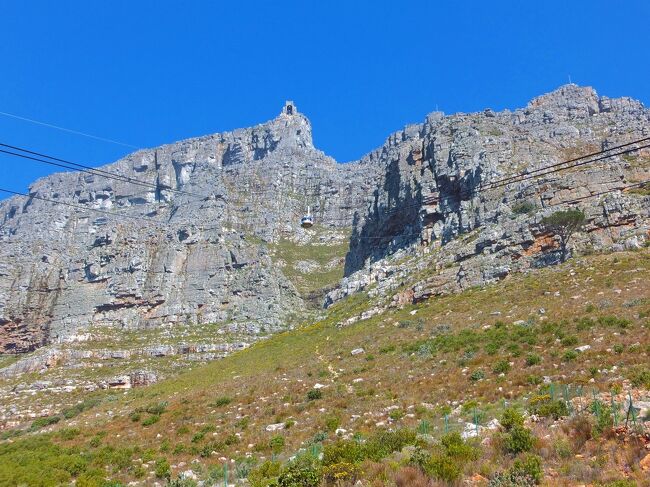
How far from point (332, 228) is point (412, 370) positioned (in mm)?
120316

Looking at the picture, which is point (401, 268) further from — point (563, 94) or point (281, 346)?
point (563, 94)

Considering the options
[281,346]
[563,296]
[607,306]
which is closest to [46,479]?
[607,306]

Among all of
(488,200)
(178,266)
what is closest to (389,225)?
(488,200)

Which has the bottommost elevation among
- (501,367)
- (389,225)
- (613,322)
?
(501,367)

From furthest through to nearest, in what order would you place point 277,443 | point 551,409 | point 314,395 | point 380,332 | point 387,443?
point 380,332
point 314,395
point 277,443
point 387,443
point 551,409

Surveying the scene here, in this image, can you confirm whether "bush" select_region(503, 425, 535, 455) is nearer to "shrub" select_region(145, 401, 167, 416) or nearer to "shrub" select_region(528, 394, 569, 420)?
"shrub" select_region(528, 394, 569, 420)

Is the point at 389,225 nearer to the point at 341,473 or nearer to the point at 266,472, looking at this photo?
the point at 266,472

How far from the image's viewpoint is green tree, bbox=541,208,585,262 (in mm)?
43031

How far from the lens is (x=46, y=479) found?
1670 cm

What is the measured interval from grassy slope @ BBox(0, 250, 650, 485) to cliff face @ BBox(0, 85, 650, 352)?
8759 millimetres

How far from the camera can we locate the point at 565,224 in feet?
143

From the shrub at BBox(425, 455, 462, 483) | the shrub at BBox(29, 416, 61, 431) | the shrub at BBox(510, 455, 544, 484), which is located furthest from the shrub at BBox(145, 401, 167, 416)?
the shrub at BBox(510, 455, 544, 484)

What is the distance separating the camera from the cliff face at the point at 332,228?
49.9 meters

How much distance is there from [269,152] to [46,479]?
18044cm
